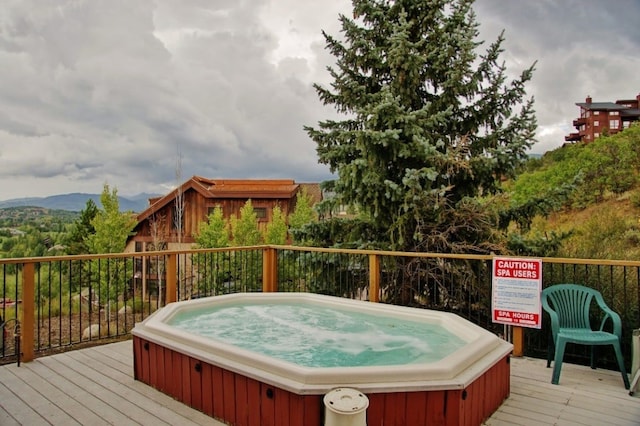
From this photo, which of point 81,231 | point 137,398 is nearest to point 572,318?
point 137,398

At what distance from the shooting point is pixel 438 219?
5582 millimetres

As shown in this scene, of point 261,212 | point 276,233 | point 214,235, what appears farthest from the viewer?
point 261,212

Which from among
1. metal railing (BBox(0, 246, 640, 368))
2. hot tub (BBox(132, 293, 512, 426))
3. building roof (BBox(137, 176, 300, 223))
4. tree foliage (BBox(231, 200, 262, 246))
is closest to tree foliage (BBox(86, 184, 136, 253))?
building roof (BBox(137, 176, 300, 223))

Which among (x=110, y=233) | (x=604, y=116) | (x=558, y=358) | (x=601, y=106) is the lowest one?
(x=558, y=358)

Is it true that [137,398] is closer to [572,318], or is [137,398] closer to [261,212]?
[572,318]

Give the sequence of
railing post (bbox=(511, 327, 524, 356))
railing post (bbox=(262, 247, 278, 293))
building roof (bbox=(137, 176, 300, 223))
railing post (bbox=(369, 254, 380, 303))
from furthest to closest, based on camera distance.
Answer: building roof (bbox=(137, 176, 300, 223))
railing post (bbox=(262, 247, 278, 293))
railing post (bbox=(369, 254, 380, 303))
railing post (bbox=(511, 327, 524, 356))

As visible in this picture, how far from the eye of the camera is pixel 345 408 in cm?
189

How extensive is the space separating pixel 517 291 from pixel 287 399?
2.61 meters

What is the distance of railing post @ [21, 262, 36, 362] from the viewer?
3.55 m

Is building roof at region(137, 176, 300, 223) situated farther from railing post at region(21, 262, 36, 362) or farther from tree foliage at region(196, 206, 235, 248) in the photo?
railing post at region(21, 262, 36, 362)

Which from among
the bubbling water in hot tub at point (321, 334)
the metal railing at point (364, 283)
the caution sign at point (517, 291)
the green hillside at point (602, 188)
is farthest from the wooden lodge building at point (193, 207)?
the caution sign at point (517, 291)

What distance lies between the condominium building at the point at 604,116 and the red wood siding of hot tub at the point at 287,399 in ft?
90.4

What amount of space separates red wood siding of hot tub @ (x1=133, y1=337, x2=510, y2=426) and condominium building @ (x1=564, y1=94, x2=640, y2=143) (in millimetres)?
27562

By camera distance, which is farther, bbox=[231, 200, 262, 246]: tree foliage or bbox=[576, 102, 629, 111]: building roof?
bbox=[576, 102, 629, 111]: building roof
